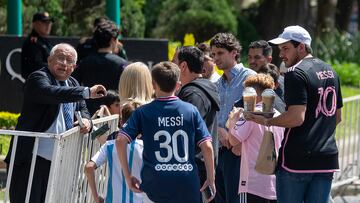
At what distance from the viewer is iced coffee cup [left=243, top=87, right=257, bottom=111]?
6832 millimetres

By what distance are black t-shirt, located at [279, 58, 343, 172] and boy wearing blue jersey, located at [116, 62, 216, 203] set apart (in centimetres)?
70

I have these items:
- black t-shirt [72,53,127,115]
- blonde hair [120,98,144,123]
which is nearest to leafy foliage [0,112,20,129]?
black t-shirt [72,53,127,115]

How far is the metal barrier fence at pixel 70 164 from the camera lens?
6832 millimetres

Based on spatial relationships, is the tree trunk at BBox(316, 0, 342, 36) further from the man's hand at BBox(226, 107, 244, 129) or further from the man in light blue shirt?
the man's hand at BBox(226, 107, 244, 129)

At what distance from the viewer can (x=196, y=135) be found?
249 inches

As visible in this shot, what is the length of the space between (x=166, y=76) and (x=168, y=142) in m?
0.45

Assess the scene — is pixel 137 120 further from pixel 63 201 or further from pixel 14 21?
pixel 14 21

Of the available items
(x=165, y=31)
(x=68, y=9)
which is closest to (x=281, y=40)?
(x=68, y=9)

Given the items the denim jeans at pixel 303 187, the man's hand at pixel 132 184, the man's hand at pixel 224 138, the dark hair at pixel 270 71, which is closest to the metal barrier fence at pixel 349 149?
the dark hair at pixel 270 71

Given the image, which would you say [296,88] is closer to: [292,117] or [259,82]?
[292,117]

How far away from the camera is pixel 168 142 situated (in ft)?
20.5

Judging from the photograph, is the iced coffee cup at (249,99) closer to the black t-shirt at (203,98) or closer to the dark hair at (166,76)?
the black t-shirt at (203,98)

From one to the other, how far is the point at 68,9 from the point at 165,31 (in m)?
3.54

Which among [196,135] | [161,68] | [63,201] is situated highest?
[161,68]
